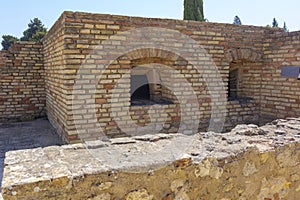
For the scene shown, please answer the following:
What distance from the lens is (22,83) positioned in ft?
22.0

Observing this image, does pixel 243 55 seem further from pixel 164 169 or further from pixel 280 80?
pixel 164 169

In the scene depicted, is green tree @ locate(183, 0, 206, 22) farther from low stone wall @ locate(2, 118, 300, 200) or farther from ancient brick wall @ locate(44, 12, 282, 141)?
low stone wall @ locate(2, 118, 300, 200)

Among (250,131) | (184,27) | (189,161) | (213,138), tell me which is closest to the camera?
(189,161)

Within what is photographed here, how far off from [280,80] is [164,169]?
4.64m

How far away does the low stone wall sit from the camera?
5.16 feet

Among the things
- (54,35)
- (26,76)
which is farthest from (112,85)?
(26,76)

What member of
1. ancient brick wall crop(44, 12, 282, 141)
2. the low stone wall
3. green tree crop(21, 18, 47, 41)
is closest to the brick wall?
ancient brick wall crop(44, 12, 282, 141)

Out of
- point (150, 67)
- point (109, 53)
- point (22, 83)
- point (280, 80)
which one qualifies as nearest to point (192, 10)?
point (280, 80)

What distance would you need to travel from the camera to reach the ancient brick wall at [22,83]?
6535 mm

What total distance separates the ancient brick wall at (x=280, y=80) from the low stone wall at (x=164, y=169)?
3043 millimetres

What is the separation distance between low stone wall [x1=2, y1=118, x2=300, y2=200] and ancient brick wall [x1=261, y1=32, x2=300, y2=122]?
9.98ft

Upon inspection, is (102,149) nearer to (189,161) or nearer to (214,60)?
(189,161)

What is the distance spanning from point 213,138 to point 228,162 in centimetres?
43

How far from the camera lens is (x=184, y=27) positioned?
192 inches
